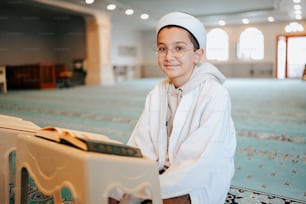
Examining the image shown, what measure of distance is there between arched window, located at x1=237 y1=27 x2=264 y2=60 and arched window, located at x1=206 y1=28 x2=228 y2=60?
71 cm

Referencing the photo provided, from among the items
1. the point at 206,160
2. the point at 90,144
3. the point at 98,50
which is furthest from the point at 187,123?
the point at 98,50

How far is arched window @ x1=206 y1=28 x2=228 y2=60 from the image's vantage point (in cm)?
1673

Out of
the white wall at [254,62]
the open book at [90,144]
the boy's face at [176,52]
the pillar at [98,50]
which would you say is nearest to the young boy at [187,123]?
the boy's face at [176,52]

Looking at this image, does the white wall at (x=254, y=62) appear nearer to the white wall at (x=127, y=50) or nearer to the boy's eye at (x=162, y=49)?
the white wall at (x=127, y=50)

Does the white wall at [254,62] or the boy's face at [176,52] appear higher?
the white wall at [254,62]

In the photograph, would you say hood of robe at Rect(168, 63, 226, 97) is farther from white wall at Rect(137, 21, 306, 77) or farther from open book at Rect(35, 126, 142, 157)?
white wall at Rect(137, 21, 306, 77)

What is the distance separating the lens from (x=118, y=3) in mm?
10766

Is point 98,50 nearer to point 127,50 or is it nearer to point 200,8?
point 200,8

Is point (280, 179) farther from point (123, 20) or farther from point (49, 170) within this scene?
point (123, 20)

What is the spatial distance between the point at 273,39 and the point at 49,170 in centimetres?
1623

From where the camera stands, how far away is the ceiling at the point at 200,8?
10.7m

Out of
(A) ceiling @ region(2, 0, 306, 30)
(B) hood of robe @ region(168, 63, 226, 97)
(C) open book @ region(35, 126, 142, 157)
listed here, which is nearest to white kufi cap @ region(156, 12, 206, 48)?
(B) hood of robe @ region(168, 63, 226, 97)

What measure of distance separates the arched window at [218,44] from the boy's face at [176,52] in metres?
15.6

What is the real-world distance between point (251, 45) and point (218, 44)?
1.63m
